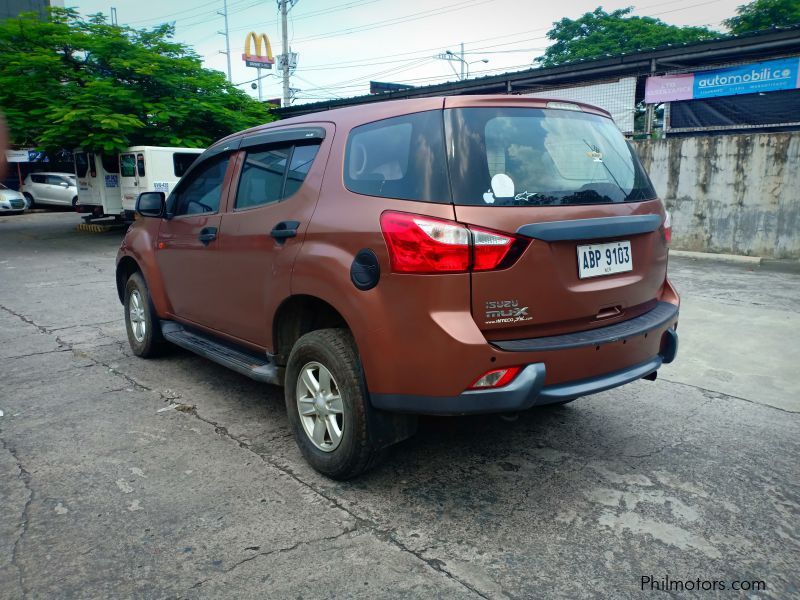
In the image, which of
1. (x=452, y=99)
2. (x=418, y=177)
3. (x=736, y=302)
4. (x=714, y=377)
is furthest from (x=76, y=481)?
(x=736, y=302)

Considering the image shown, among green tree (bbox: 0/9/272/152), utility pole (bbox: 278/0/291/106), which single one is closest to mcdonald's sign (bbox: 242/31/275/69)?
utility pole (bbox: 278/0/291/106)

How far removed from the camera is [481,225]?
2.62 metres

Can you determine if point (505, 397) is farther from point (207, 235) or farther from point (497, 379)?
point (207, 235)

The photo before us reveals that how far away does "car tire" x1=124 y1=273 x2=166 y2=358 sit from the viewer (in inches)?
201

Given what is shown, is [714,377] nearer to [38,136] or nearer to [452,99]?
[452,99]

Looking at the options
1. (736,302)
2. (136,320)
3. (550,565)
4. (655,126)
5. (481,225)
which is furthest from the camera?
(655,126)

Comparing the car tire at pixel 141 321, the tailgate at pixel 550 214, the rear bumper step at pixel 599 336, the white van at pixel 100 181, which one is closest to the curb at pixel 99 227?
the white van at pixel 100 181

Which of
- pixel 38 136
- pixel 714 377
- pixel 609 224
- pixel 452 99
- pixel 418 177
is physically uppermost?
pixel 38 136

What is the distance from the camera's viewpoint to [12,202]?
2427 centimetres

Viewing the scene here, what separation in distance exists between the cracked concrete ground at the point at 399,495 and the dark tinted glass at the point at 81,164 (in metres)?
14.5

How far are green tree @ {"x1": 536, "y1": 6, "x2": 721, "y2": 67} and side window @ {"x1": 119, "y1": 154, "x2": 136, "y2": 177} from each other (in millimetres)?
38120

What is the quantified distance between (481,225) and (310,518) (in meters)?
1.49

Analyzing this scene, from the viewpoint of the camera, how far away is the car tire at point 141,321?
16.8 ft

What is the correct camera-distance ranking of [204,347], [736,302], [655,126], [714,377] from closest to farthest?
[204,347] → [714,377] → [736,302] → [655,126]
